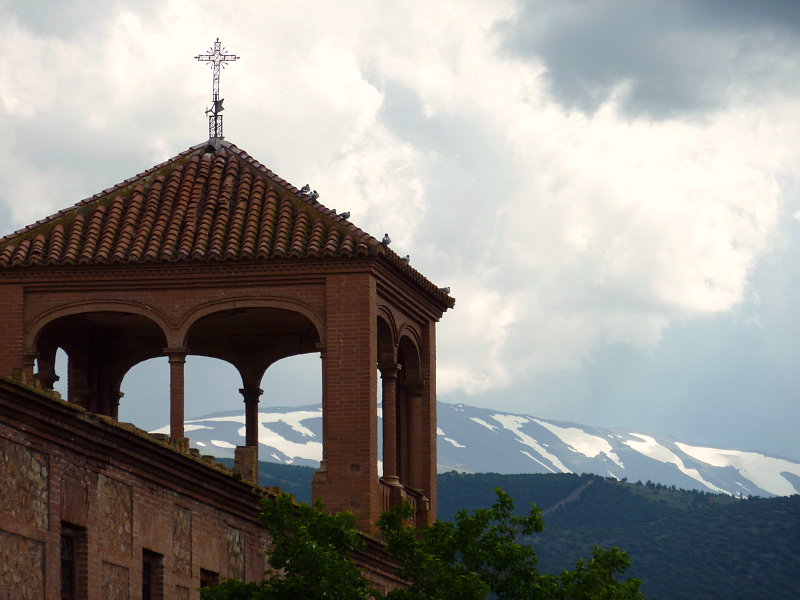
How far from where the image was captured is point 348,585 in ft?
62.5

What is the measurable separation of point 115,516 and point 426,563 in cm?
440

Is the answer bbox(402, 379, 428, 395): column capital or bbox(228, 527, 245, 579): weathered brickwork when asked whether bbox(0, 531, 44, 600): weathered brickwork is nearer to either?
bbox(228, 527, 245, 579): weathered brickwork

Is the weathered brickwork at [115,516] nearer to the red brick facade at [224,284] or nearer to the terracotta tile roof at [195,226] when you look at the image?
the red brick facade at [224,284]

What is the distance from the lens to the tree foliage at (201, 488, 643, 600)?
62.6 feet

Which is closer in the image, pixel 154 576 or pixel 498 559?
pixel 154 576

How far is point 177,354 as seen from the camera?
91.0 feet

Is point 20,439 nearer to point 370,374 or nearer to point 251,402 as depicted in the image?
point 370,374

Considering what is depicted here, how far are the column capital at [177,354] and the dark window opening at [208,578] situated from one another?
617 centimetres

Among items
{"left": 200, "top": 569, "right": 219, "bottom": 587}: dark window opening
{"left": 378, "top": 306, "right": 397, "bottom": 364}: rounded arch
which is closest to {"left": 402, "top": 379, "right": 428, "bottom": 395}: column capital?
{"left": 378, "top": 306, "right": 397, "bottom": 364}: rounded arch

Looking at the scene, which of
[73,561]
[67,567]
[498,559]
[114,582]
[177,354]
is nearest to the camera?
[67,567]

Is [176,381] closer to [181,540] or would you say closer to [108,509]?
[181,540]

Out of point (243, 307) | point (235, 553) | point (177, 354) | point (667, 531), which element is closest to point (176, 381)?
point (177, 354)

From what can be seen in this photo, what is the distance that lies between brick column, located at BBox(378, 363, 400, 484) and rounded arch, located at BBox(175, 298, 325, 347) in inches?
97.3

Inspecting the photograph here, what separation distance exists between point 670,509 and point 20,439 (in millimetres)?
138220
